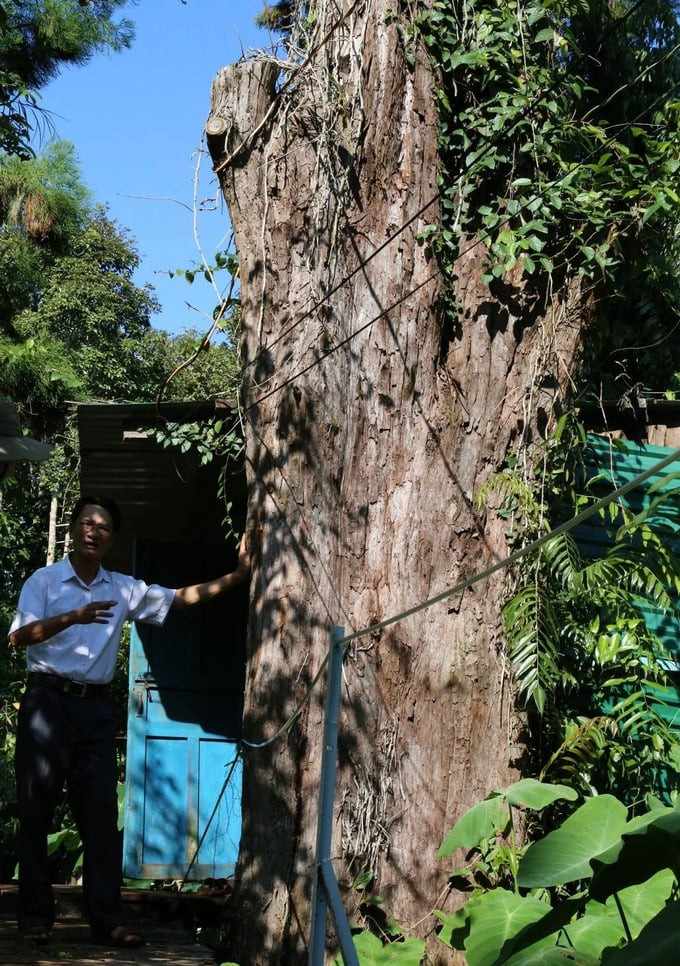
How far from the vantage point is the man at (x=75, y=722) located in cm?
481

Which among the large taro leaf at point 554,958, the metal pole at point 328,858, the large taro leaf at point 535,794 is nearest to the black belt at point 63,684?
the large taro leaf at point 535,794

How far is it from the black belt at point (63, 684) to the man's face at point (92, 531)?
555 mm

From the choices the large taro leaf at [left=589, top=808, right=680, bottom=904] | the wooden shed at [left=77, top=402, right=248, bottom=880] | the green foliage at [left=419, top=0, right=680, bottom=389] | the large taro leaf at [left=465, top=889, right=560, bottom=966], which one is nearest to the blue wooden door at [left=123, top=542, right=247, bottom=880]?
the wooden shed at [left=77, top=402, right=248, bottom=880]

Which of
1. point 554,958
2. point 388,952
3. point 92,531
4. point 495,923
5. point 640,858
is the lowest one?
point 388,952

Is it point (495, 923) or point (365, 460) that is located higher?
point (365, 460)

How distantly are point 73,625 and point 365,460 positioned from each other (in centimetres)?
144

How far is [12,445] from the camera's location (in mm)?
4773

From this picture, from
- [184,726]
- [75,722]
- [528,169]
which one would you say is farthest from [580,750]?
[184,726]

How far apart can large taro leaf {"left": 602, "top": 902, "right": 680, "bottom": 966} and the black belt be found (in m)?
3.16

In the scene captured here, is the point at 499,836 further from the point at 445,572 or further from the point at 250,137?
the point at 250,137

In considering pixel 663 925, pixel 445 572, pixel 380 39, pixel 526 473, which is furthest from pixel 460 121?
pixel 663 925

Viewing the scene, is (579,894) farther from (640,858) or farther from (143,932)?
(143,932)

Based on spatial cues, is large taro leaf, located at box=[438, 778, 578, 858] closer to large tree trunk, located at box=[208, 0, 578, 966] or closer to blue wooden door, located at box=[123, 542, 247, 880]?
large tree trunk, located at box=[208, 0, 578, 966]

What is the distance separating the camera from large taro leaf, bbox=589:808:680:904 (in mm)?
2861
